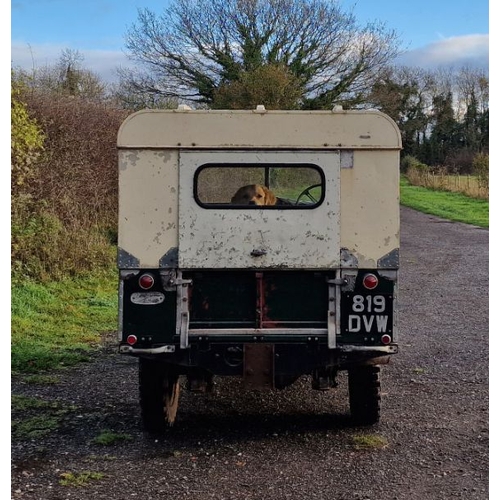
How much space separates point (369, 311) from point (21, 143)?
6347 millimetres

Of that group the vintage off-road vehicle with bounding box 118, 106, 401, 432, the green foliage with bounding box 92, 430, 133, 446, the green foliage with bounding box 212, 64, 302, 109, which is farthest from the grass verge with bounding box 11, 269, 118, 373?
the green foliage with bounding box 212, 64, 302, 109

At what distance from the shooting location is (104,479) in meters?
4.41

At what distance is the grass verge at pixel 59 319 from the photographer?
290 inches

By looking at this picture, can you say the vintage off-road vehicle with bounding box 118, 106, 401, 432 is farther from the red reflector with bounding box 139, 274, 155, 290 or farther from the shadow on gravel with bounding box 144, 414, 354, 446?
the shadow on gravel with bounding box 144, 414, 354, 446

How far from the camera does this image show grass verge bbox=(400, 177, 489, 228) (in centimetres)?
2300

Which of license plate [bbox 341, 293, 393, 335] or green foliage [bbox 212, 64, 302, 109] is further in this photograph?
green foliage [bbox 212, 64, 302, 109]

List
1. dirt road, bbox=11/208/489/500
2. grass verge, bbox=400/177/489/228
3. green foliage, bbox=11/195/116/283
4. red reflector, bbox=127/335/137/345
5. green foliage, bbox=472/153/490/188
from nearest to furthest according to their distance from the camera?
dirt road, bbox=11/208/489/500, red reflector, bbox=127/335/137/345, green foliage, bbox=11/195/116/283, grass verge, bbox=400/177/489/228, green foliage, bbox=472/153/490/188

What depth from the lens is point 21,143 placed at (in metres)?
9.50

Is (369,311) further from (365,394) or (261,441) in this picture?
(261,441)

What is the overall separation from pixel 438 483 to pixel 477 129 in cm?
4469

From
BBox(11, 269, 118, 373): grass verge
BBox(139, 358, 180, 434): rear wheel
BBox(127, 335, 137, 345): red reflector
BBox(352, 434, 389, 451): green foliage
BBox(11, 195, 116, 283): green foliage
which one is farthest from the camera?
BBox(11, 195, 116, 283): green foliage

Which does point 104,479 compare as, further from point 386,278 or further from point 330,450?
point 386,278

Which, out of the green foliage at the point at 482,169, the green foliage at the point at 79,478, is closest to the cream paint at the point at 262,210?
the green foliage at the point at 79,478

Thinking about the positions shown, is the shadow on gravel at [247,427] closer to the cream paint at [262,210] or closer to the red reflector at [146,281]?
the red reflector at [146,281]
